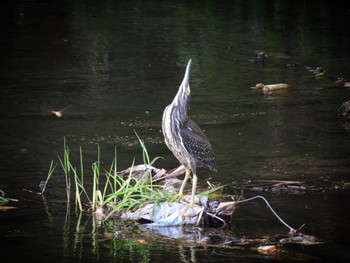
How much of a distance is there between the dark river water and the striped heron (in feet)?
2.04

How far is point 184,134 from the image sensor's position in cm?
732

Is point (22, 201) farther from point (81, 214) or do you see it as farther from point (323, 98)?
point (323, 98)

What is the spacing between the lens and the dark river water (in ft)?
23.0

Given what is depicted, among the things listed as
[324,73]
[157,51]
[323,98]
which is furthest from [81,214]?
[157,51]

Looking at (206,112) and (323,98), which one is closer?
(206,112)

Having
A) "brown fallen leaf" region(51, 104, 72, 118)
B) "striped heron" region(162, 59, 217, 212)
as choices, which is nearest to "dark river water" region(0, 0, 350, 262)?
"brown fallen leaf" region(51, 104, 72, 118)

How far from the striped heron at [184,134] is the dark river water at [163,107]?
0.62 metres

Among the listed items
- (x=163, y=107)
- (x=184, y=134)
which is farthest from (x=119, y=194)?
(x=163, y=107)

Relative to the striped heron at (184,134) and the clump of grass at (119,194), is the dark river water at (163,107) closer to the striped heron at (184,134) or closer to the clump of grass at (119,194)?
the clump of grass at (119,194)

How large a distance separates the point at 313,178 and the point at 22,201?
9.88 feet

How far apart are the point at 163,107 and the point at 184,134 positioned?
4463 millimetres

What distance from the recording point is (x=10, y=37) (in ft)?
55.0

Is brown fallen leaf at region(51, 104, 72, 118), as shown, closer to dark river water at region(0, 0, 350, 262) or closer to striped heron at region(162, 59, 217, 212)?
dark river water at region(0, 0, 350, 262)

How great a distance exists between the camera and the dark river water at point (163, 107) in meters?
7.01
